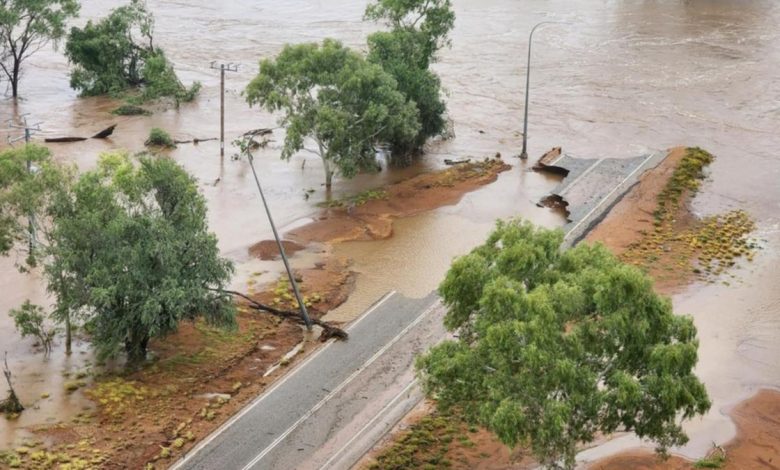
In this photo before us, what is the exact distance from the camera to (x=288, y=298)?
143 feet

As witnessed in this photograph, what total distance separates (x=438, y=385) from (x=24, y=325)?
58.1 feet

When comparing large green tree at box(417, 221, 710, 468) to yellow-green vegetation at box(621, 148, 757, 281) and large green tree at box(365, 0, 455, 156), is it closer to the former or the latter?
yellow-green vegetation at box(621, 148, 757, 281)

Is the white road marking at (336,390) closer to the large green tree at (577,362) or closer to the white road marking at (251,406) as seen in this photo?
the white road marking at (251,406)

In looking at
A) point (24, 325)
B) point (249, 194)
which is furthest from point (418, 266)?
point (24, 325)

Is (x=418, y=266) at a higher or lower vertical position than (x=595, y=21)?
lower

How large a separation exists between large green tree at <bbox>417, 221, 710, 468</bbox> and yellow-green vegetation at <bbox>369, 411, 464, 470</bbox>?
5.14 metres

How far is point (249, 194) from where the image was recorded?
5769cm

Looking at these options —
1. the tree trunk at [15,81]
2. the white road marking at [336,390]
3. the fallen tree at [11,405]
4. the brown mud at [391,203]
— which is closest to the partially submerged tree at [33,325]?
the fallen tree at [11,405]

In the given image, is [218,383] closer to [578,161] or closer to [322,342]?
[322,342]

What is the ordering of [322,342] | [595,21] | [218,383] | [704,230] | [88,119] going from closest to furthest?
[218,383] → [322,342] → [704,230] → [88,119] → [595,21]

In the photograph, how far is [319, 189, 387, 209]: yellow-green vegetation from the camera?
55969 mm

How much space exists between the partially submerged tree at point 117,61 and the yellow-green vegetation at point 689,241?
37.8m

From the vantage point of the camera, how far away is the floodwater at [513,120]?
43.2 metres

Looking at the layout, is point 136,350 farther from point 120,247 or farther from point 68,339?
point 120,247
